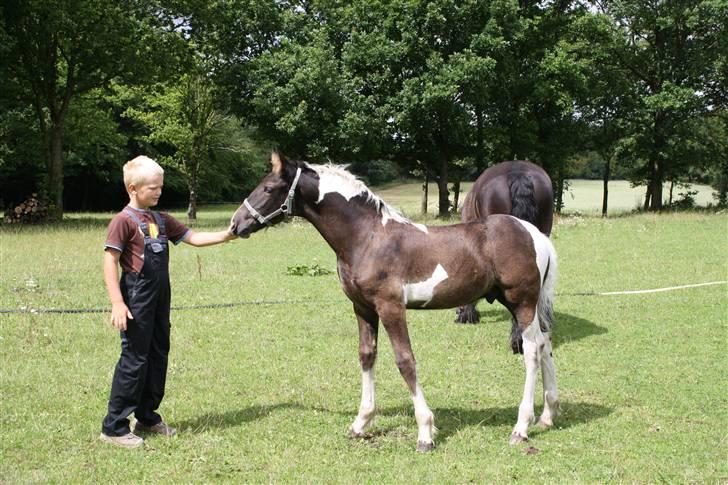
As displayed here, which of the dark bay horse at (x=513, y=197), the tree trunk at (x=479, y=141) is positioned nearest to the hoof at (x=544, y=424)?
the dark bay horse at (x=513, y=197)

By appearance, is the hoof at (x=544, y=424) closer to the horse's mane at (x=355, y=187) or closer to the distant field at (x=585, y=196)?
the horse's mane at (x=355, y=187)

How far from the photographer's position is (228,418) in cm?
640

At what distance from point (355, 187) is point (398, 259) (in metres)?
0.73

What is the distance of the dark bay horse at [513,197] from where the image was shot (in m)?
9.54

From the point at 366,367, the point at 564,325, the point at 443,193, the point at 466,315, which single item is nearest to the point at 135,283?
the point at 366,367

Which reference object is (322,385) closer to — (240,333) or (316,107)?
(240,333)

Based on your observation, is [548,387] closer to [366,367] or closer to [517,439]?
[517,439]

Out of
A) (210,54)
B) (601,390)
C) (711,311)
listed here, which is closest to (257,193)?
(601,390)

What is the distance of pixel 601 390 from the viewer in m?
7.25

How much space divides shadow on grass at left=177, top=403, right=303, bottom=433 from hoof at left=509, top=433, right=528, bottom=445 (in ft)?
7.16

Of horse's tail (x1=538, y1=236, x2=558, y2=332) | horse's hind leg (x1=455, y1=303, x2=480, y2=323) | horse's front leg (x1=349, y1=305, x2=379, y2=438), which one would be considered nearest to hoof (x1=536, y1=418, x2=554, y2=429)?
horse's tail (x1=538, y1=236, x2=558, y2=332)

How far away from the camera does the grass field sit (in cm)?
523

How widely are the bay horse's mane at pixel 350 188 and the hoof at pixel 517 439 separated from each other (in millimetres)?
2065

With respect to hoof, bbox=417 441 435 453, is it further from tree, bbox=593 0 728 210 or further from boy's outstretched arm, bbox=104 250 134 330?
tree, bbox=593 0 728 210
